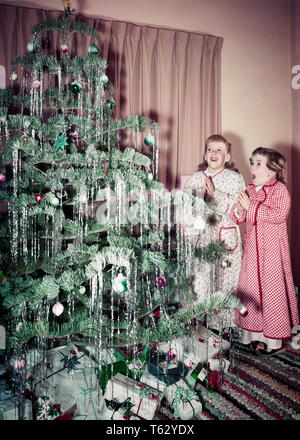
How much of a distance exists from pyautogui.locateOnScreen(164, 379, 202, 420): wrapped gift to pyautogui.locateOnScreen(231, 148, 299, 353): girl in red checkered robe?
56 centimetres

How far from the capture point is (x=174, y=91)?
2.44 metres

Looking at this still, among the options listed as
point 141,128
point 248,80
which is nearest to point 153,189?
point 141,128

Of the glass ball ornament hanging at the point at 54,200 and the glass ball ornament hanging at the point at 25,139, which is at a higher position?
the glass ball ornament hanging at the point at 25,139

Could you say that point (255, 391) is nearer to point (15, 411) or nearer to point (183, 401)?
point (183, 401)

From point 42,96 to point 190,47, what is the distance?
144 centimetres

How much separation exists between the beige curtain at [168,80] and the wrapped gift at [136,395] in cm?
150

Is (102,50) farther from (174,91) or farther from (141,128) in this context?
(141,128)

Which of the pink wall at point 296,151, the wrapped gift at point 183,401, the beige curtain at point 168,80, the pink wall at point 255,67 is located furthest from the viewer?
the pink wall at point 296,151

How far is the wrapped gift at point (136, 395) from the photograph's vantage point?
4.27ft

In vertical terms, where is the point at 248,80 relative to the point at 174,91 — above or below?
above

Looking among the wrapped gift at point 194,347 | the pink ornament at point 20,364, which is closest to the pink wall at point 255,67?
the wrapped gift at point 194,347

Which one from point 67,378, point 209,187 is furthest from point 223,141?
point 67,378

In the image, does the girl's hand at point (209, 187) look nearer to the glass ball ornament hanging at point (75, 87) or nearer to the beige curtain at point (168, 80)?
the beige curtain at point (168, 80)
